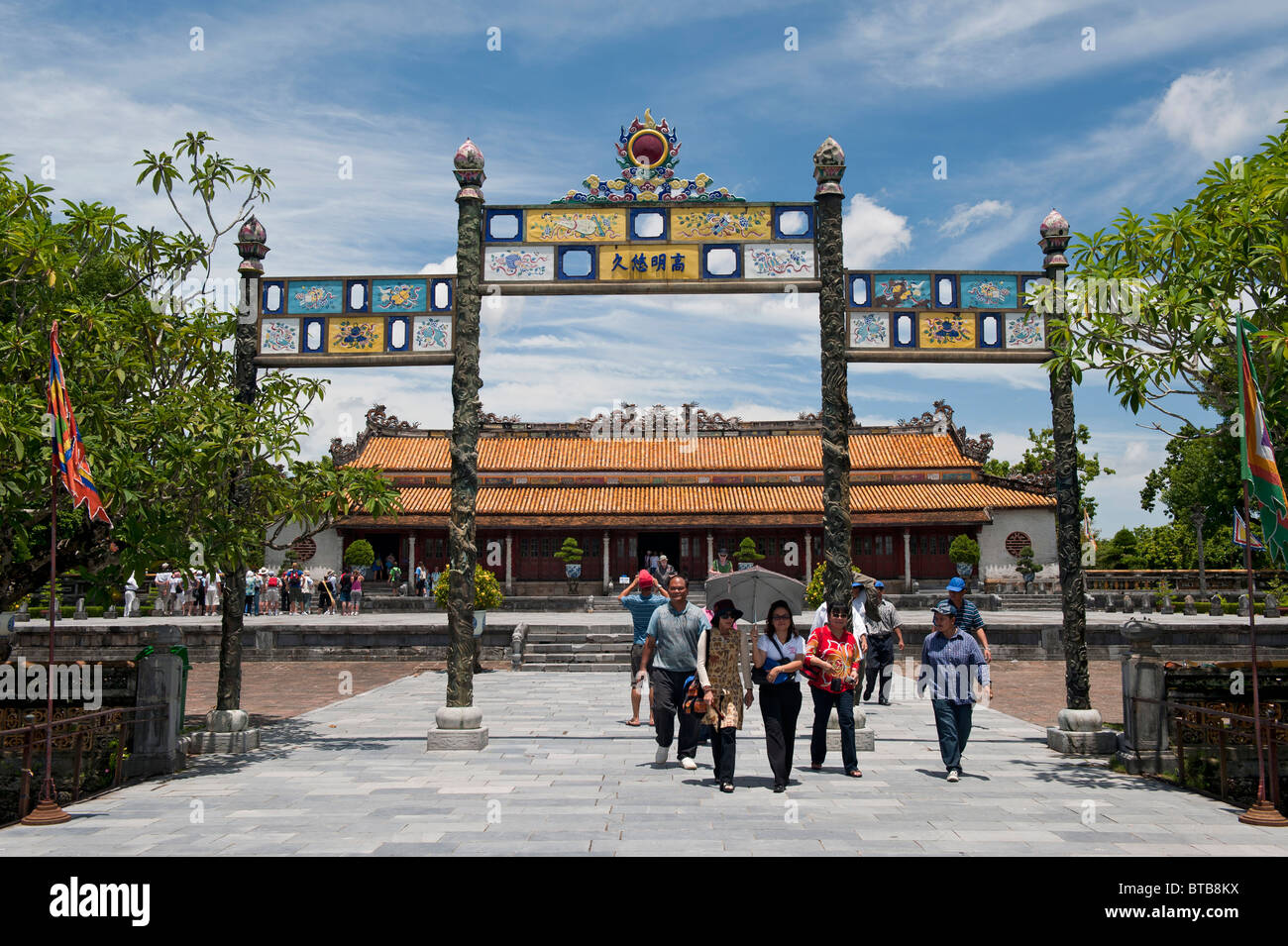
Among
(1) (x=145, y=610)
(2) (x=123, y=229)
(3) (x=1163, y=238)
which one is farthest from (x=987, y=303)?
(1) (x=145, y=610)

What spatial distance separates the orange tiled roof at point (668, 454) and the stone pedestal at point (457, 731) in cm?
2965

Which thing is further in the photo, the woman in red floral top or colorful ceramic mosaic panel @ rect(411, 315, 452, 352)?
colorful ceramic mosaic panel @ rect(411, 315, 452, 352)

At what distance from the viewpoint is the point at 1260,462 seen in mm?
6746

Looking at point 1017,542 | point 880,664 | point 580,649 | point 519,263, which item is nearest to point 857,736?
point 880,664

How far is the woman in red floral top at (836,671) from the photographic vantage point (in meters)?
8.03

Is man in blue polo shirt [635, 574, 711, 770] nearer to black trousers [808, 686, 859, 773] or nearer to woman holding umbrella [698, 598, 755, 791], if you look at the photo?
woman holding umbrella [698, 598, 755, 791]

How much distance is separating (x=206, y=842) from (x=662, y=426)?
3576 centimetres

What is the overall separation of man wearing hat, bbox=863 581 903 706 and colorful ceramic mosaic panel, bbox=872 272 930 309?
13.8 feet

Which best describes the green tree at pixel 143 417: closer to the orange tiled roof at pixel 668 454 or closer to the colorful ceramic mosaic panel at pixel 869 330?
the colorful ceramic mosaic panel at pixel 869 330

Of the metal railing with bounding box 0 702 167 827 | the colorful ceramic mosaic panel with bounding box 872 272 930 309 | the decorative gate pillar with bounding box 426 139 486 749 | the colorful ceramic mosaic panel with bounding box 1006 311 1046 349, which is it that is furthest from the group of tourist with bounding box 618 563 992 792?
the metal railing with bounding box 0 702 167 827

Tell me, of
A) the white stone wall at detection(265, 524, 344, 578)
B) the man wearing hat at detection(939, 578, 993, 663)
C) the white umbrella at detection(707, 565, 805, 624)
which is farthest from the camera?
the white stone wall at detection(265, 524, 344, 578)

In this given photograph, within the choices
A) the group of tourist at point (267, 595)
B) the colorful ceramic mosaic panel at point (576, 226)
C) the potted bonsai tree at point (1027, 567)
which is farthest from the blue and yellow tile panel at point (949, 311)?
the potted bonsai tree at point (1027, 567)

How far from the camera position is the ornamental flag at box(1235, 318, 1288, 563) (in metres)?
6.67

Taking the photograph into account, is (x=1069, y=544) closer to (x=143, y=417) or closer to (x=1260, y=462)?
(x=1260, y=462)
